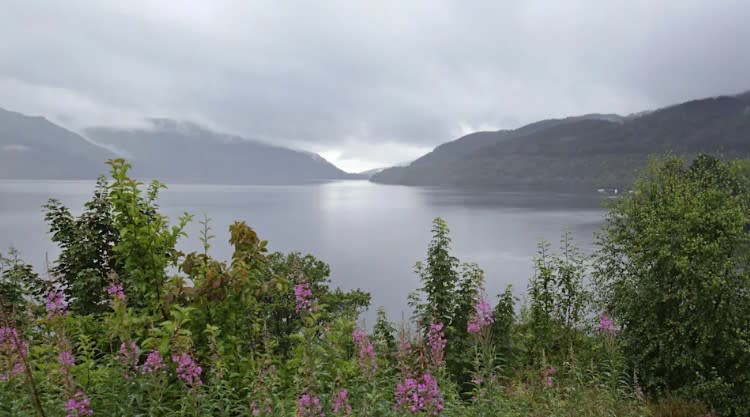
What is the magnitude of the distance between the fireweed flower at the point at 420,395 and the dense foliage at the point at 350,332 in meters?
0.02

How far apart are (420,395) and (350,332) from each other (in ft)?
6.06

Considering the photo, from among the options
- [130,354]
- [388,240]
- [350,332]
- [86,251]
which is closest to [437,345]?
[350,332]

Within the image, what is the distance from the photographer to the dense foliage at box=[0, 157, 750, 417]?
4059 millimetres

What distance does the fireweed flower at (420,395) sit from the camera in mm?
3611

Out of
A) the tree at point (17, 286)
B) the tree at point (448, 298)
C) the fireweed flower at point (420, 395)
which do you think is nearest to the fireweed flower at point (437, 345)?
the fireweed flower at point (420, 395)

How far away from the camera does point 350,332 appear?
18.3 ft

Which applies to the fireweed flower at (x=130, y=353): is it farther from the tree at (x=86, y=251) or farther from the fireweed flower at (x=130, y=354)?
the tree at (x=86, y=251)

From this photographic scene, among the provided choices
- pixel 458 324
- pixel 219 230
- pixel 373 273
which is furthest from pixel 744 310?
pixel 219 230

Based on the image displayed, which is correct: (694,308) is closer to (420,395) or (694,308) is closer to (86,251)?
(420,395)

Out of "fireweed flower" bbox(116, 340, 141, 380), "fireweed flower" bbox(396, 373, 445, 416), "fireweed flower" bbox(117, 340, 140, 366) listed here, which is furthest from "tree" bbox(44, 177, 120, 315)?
"fireweed flower" bbox(396, 373, 445, 416)

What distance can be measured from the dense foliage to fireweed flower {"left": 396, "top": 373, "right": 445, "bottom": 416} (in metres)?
0.02

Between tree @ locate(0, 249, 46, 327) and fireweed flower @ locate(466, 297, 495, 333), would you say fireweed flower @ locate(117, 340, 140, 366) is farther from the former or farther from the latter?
tree @ locate(0, 249, 46, 327)

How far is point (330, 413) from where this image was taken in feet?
14.3

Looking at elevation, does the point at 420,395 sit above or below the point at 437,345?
below
